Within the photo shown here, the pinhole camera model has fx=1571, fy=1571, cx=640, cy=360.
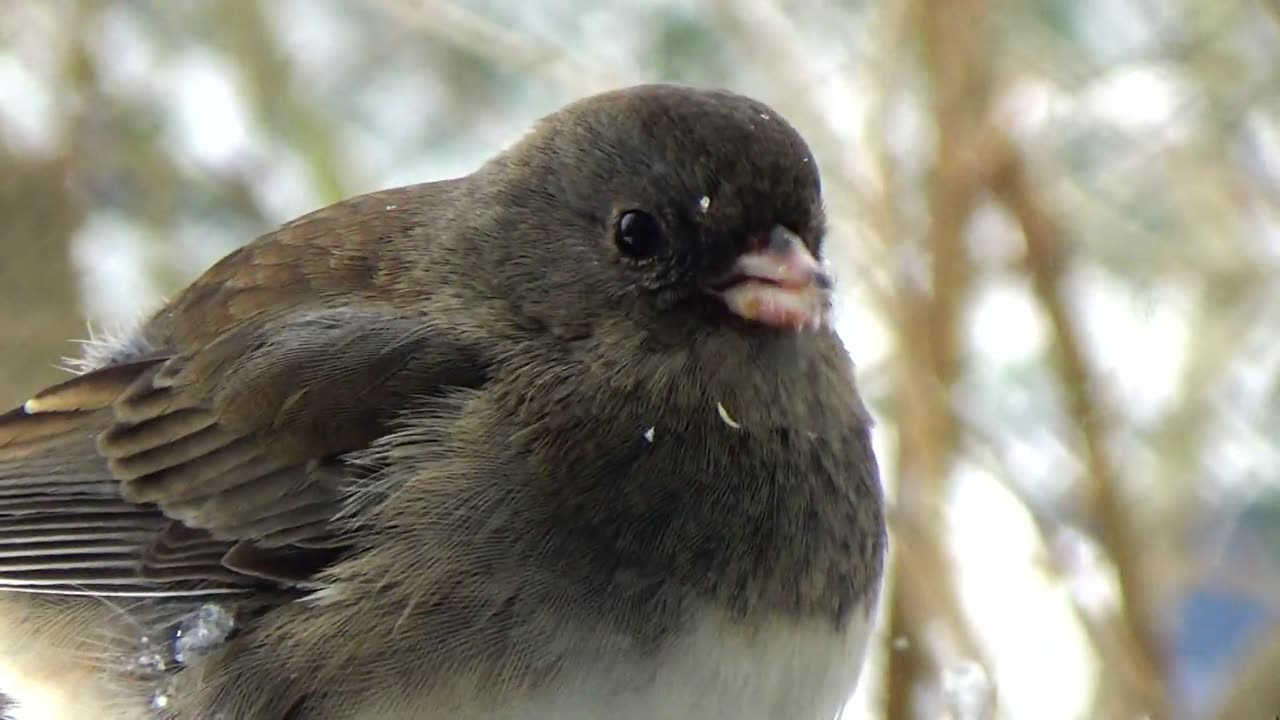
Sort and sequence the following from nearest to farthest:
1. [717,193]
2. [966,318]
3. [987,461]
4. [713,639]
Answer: [713,639] → [717,193] → [966,318] → [987,461]

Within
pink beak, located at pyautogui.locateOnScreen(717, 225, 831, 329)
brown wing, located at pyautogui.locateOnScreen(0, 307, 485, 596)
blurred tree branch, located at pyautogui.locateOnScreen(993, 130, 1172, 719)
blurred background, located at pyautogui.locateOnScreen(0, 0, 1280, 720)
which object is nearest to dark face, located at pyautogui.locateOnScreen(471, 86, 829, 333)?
pink beak, located at pyautogui.locateOnScreen(717, 225, 831, 329)

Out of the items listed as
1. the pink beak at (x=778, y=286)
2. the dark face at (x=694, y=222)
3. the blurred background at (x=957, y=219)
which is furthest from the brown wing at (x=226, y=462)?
the blurred background at (x=957, y=219)

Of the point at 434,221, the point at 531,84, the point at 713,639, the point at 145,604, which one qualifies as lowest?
the point at 145,604

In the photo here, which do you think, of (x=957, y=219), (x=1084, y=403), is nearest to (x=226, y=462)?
(x=957, y=219)

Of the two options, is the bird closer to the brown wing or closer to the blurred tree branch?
the brown wing

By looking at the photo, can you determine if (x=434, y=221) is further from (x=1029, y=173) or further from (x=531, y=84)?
(x=531, y=84)

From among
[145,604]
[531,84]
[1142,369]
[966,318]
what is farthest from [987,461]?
[531,84]

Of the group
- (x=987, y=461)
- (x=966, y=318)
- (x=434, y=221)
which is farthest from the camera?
(x=987, y=461)

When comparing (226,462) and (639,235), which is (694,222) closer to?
(639,235)

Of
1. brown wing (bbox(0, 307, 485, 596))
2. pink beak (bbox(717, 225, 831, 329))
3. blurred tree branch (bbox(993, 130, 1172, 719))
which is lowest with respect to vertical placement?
brown wing (bbox(0, 307, 485, 596))
